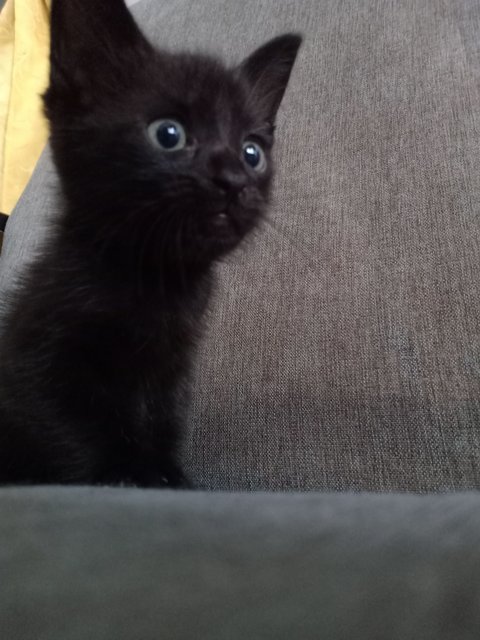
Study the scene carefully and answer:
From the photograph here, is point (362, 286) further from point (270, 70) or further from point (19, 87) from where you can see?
point (19, 87)

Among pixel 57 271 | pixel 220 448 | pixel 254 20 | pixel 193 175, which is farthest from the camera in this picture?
pixel 254 20

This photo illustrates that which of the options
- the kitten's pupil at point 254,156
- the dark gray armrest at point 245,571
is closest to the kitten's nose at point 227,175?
the kitten's pupil at point 254,156

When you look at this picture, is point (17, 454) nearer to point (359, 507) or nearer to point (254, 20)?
point (359, 507)

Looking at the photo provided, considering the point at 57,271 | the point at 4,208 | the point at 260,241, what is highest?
the point at 57,271

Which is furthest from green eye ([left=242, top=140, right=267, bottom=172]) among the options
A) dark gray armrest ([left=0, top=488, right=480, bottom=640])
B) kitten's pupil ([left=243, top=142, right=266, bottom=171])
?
dark gray armrest ([left=0, top=488, right=480, bottom=640])

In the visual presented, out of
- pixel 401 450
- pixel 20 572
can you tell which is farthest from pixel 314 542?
pixel 401 450

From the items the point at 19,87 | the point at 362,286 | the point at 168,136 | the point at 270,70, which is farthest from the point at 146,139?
the point at 19,87
